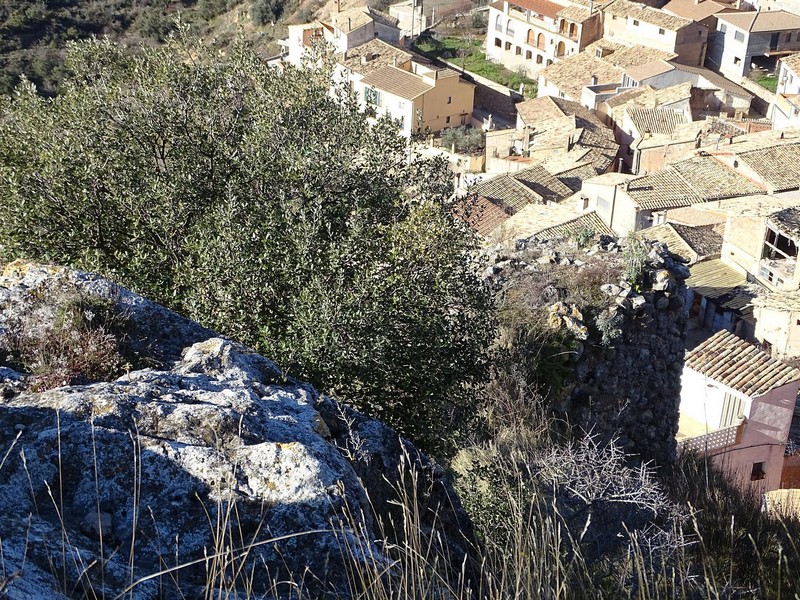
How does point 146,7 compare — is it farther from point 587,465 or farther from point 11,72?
point 587,465

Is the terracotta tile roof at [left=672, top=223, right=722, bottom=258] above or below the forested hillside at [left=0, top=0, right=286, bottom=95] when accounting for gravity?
below

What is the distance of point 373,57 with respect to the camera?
45.1 meters

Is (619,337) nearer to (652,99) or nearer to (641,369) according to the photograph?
(641,369)

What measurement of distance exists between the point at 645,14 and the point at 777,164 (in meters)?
21.3

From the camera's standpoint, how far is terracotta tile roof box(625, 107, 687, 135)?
122ft

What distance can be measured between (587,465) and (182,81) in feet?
19.5

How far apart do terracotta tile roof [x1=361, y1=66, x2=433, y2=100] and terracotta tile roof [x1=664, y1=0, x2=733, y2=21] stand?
17945 millimetres

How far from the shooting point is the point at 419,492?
4652 millimetres

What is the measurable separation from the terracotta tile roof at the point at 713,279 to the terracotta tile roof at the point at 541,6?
31.5 m

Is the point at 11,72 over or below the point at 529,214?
over

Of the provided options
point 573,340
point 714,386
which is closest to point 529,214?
point 714,386

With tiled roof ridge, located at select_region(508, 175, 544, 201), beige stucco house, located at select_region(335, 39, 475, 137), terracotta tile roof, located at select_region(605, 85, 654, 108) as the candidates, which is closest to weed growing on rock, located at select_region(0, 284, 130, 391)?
tiled roof ridge, located at select_region(508, 175, 544, 201)

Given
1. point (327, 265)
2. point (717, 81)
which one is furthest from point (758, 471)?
point (717, 81)

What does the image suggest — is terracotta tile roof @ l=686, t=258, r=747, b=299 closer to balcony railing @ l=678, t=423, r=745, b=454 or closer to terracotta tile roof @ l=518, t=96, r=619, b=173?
balcony railing @ l=678, t=423, r=745, b=454
